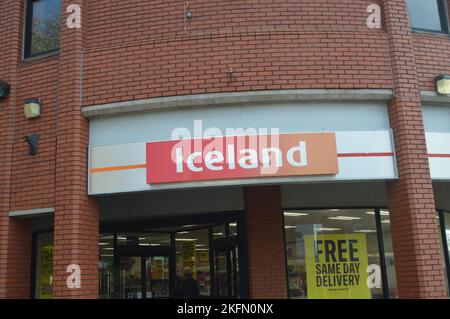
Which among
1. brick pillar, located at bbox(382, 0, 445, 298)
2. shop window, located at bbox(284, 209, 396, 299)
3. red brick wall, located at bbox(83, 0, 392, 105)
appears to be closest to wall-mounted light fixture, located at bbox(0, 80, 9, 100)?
red brick wall, located at bbox(83, 0, 392, 105)

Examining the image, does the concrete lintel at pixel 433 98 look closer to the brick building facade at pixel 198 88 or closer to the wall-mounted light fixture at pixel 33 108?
the brick building facade at pixel 198 88

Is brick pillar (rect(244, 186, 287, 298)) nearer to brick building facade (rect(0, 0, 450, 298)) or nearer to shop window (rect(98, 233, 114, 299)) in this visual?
brick building facade (rect(0, 0, 450, 298))

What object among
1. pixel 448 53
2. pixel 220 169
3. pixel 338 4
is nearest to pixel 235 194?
pixel 220 169

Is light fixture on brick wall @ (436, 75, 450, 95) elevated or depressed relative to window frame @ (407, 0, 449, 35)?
depressed

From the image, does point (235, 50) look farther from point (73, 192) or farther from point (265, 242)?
point (265, 242)

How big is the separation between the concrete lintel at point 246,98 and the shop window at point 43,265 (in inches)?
152

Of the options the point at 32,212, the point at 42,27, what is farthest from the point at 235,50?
the point at 32,212

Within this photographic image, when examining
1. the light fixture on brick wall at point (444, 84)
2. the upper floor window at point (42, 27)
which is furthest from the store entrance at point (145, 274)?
the light fixture on brick wall at point (444, 84)

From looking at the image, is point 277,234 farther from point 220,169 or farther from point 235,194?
point 220,169

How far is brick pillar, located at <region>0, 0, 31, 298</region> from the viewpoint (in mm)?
9141

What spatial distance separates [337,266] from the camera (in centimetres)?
1014

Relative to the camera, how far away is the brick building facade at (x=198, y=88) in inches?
324

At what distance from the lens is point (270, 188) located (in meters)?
10.2

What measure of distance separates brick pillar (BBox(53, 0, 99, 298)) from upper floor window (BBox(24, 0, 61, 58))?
88 cm
